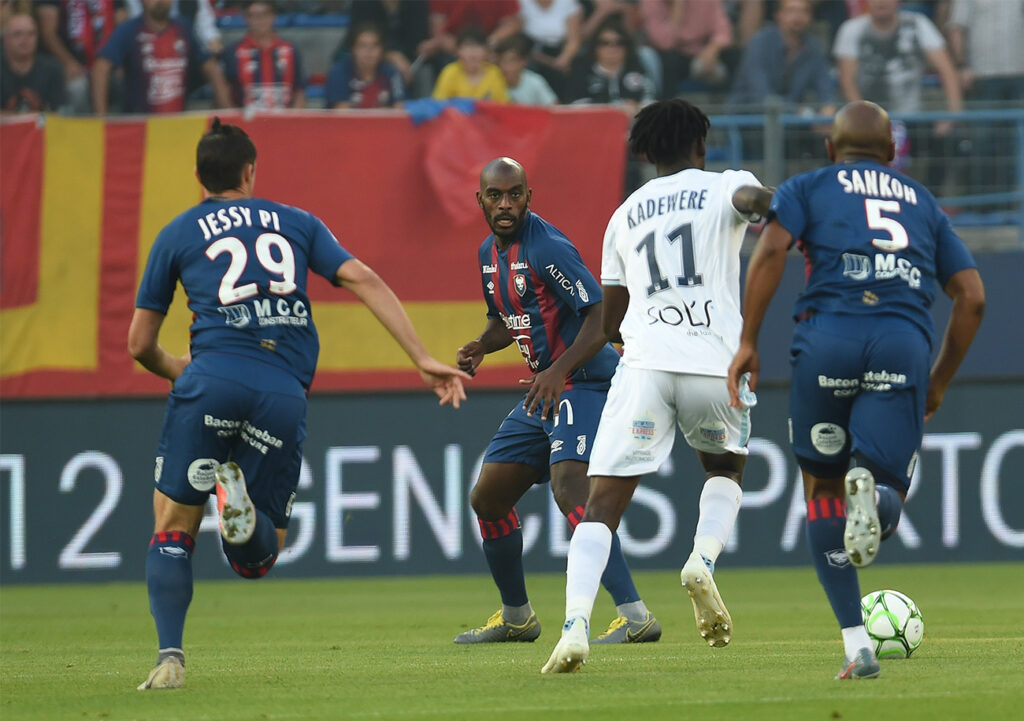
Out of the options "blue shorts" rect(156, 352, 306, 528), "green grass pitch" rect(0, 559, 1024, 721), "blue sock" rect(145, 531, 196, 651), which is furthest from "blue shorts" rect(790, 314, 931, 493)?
"blue sock" rect(145, 531, 196, 651)

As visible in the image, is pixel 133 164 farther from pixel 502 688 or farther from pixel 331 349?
pixel 502 688

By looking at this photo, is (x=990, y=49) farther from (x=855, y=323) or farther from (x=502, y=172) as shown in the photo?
(x=855, y=323)

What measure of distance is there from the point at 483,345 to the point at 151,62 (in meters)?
7.31

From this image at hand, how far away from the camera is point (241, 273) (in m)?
6.27

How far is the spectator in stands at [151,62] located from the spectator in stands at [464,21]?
2.05 m

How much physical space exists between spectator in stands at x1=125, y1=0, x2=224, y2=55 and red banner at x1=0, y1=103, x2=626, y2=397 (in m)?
1.02

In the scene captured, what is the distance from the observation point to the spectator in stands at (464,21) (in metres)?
14.8

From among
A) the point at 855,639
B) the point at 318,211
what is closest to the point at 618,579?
the point at 855,639

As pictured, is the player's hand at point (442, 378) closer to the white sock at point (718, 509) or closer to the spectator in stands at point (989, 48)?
the white sock at point (718, 509)

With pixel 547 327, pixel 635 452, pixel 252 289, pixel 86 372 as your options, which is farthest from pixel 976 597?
pixel 86 372

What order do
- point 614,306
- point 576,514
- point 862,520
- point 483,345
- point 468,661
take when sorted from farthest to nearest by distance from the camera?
1. point 483,345
2. point 576,514
3. point 468,661
4. point 614,306
5. point 862,520

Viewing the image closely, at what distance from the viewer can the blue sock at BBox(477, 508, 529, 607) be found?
820 cm

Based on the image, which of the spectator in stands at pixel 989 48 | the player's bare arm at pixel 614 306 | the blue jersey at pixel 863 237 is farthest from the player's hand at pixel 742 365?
the spectator in stands at pixel 989 48

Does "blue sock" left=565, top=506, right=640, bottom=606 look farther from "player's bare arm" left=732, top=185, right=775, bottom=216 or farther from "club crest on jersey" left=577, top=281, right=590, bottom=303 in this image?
"player's bare arm" left=732, top=185, right=775, bottom=216
